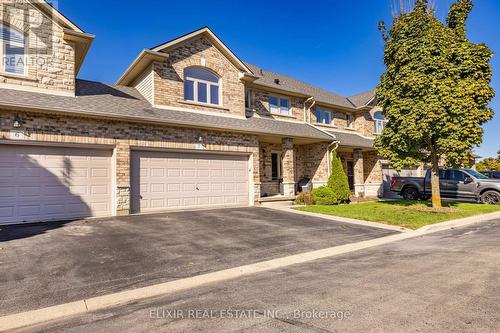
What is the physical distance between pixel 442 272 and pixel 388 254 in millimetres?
1601

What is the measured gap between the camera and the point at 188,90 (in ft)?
47.1

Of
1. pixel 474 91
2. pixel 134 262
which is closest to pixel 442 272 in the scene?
pixel 134 262

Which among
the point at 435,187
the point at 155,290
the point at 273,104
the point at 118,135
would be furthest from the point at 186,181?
the point at 435,187

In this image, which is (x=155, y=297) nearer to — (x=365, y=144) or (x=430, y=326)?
(x=430, y=326)

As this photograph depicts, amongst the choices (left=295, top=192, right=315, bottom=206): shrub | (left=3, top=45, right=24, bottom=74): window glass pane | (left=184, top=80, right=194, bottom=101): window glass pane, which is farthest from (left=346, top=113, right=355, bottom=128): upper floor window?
(left=3, top=45, right=24, bottom=74): window glass pane

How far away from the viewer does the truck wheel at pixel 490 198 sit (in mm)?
16281

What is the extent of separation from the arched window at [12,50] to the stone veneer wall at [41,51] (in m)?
0.16

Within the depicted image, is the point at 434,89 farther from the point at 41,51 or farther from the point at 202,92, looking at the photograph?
→ the point at 41,51

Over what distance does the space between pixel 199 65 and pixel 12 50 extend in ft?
A: 23.6

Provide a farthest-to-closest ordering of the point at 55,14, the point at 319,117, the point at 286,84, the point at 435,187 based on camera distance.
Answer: the point at 319,117 → the point at 286,84 → the point at 435,187 → the point at 55,14

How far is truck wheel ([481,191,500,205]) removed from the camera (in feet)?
53.4

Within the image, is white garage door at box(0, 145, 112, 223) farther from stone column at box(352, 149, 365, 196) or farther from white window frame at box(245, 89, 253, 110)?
stone column at box(352, 149, 365, 196)

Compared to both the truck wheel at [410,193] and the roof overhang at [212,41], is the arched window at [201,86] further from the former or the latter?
the truck wheel at [410,193]

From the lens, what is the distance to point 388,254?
6910 mm
